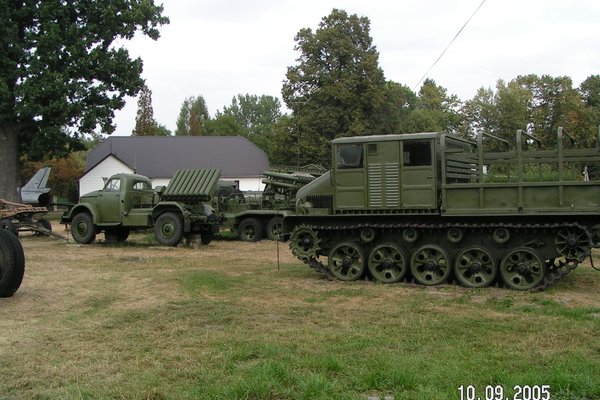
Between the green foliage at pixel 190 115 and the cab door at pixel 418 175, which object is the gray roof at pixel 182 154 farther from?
the cab door at pixel 418 175

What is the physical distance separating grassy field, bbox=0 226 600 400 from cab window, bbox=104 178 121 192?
779cm

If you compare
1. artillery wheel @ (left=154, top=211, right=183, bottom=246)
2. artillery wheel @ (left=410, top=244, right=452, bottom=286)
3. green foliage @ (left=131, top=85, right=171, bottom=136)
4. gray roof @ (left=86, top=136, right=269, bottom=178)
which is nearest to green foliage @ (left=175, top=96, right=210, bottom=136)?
green foliage @ (left=131, top=85, right=171, bottom=136)

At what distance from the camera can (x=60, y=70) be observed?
26453 millimetres

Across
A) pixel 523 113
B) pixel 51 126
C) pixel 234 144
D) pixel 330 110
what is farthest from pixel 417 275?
pixel 234 144

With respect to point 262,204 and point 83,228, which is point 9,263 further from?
point 262,204

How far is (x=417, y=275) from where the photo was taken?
11.3 m

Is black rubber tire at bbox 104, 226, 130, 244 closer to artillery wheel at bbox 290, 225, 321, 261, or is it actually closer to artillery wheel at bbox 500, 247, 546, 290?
artillery wheel at bbox 290, 225, 321, 261

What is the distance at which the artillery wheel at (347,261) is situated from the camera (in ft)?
39.1

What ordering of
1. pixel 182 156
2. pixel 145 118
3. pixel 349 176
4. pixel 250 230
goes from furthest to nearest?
pixel 145 118 < pixel 182 156 < pixel 250 230 < pixel 349 176

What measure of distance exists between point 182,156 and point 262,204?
33254 mm

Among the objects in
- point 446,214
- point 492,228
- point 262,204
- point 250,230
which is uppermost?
point 262,204

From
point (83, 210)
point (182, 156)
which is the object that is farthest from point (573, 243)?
point (182, 156)

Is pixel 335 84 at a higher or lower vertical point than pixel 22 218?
higher

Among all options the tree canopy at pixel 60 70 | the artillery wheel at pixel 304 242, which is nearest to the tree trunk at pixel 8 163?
the tree canopy at pixel 60 70
